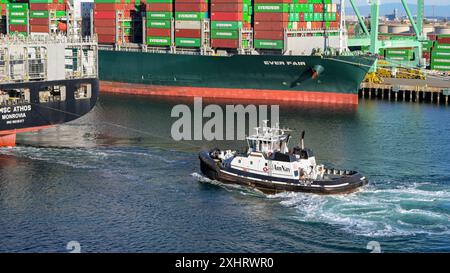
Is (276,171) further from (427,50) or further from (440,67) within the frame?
(427,50)

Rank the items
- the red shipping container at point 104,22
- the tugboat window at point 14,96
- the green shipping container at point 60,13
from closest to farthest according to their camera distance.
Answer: the tugboat window at point 14,96 → the green shipping container at point 60,13 → the red shipping container at point 104,22

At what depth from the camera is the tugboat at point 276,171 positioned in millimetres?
35250

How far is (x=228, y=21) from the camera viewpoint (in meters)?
73.4

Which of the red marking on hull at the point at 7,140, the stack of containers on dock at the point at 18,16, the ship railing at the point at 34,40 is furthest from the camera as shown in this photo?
the stack of containers on dock at the point at 18,16

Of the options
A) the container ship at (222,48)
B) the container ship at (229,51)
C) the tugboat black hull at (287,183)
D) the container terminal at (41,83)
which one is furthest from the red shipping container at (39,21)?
the tugboat black hull at (287,183)

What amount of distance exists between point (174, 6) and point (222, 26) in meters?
5.61

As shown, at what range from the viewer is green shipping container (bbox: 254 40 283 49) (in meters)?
71.5

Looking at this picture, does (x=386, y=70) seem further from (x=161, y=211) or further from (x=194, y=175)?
(x=161, y=211)

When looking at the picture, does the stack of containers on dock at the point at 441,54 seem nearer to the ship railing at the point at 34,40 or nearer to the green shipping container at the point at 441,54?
the green shipping container at the point at 441,54

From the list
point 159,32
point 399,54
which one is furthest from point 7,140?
point 399,54

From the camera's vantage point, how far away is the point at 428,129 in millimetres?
53844

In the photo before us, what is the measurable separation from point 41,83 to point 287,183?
66.2ft

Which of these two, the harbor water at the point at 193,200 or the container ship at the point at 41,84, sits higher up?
the container ship at the point at 41,84
